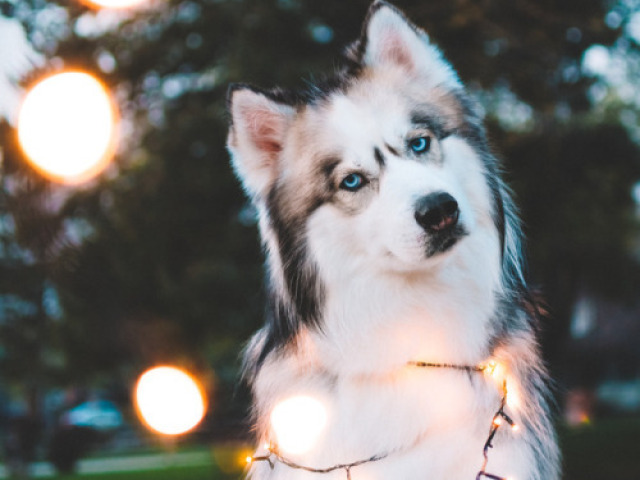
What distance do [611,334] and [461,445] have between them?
29.0m

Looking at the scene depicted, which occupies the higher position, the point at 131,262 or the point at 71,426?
the point at 71,426

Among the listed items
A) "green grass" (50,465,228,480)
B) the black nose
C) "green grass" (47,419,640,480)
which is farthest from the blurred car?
the black nose

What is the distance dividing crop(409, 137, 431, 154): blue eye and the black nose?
273 millimetres

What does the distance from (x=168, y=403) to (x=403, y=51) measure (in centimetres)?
138

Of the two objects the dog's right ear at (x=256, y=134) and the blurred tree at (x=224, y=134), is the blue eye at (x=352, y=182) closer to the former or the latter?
the dog's right ear at (x=256, y=134)

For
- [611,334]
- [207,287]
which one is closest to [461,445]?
[207,287]

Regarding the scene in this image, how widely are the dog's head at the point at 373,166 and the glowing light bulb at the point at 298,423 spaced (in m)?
0.32

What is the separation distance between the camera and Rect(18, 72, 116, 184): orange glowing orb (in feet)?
6.42

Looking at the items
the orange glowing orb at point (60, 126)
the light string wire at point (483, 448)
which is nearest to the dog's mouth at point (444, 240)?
the light string wire at point (483, 448)

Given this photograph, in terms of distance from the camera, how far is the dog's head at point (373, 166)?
1.94 metres

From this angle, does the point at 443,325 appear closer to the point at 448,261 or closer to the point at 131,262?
the point at 448,261

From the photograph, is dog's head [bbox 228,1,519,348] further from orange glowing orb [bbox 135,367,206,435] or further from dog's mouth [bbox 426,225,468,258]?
orange glowing orb [bbox 135,367,206,435]

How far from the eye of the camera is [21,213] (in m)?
2.13

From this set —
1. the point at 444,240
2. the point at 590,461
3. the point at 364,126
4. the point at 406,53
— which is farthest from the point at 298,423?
the point at 590,461
